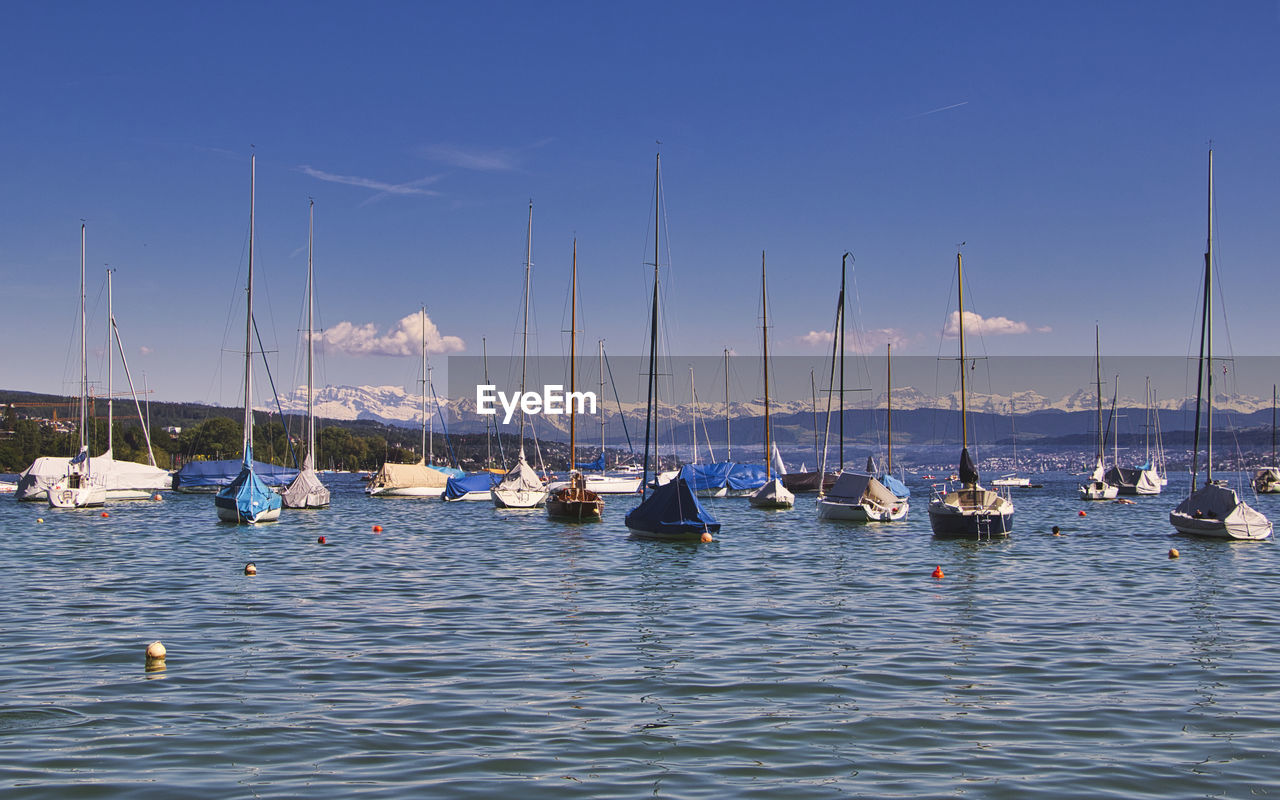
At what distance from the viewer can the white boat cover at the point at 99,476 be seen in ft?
278

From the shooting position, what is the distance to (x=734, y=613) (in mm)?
25609

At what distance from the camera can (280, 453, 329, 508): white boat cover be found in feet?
229

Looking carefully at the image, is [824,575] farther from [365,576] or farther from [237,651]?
[237,651]

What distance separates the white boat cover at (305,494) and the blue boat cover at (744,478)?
40186mm

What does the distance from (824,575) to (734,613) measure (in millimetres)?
9669

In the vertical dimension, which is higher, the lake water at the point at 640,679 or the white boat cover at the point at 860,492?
the white boat cover at the point at 860,492

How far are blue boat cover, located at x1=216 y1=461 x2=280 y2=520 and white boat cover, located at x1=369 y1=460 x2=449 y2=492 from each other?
3784cm

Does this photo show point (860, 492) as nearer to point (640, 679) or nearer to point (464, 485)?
point (464, 485)

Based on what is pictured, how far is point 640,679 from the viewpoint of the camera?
17844 mm

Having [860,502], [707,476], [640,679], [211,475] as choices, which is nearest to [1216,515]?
[860,502]

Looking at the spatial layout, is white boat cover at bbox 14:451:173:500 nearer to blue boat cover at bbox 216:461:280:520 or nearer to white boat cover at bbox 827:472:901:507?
blue boat cover at bbox 216:461:280:520

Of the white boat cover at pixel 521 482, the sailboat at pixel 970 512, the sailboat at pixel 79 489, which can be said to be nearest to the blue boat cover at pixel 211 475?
the sailboat at pixel 79 489

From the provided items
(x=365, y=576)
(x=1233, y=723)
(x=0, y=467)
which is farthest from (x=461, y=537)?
(x=0, y=467)

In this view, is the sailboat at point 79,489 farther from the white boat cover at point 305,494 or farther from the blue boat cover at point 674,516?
the blue boat cover at point 674,516
